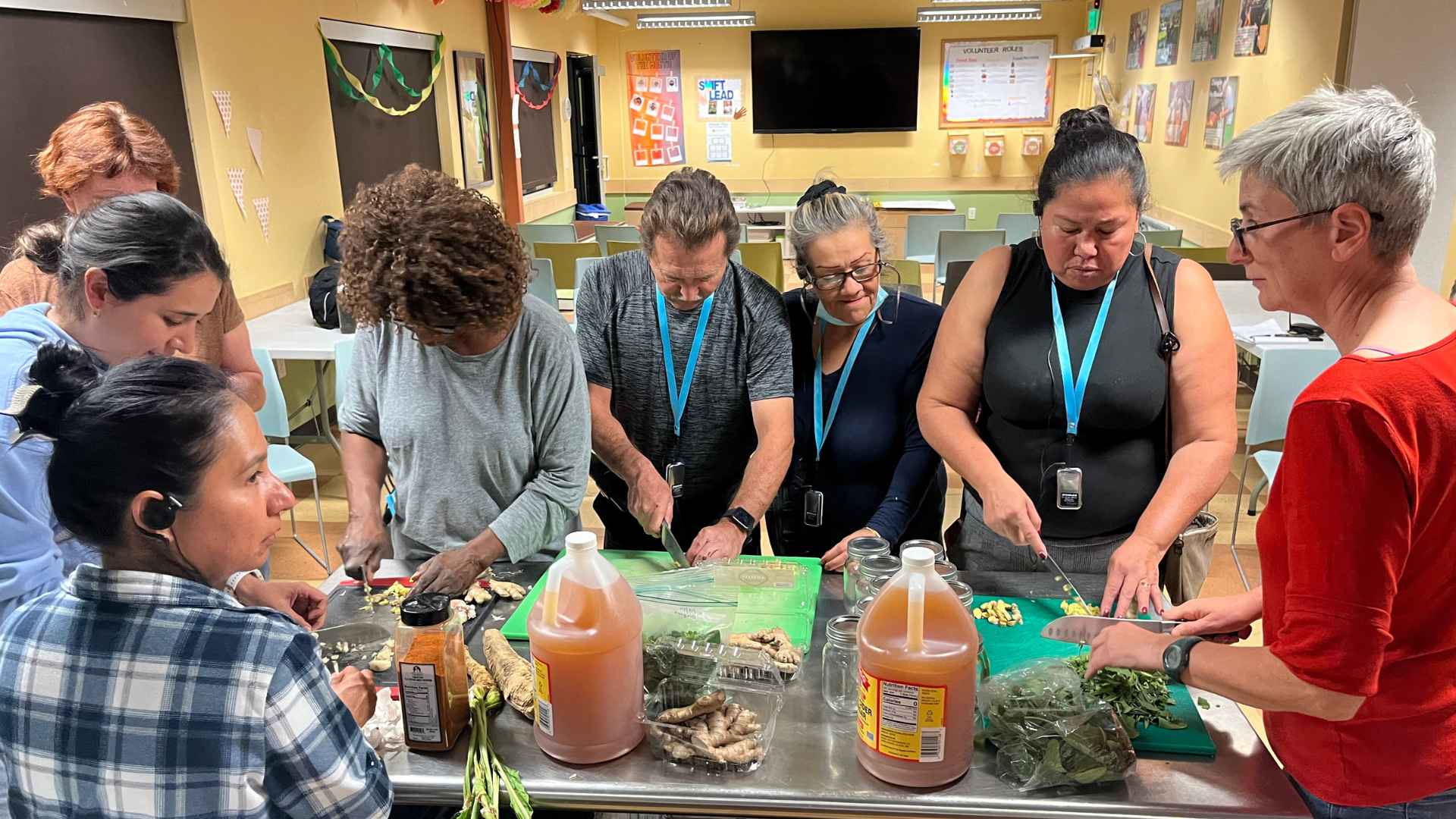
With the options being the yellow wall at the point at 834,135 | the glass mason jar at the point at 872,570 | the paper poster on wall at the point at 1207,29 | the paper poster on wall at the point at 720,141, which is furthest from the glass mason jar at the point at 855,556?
the paper poster on wall at the point at 720,141

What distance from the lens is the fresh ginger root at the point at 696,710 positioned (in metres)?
1.20

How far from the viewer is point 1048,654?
4.63ft

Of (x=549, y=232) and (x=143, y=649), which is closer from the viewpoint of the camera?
(x=143, y=649)

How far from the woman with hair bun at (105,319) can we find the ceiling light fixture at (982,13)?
837 centimetres

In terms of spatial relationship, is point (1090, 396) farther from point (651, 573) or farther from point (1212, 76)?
point (1212, 76)

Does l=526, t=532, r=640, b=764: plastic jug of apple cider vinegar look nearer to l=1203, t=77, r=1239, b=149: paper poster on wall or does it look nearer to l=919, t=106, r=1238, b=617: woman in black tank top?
l=919, t=106, r=1238, b=617: woman in black tank top

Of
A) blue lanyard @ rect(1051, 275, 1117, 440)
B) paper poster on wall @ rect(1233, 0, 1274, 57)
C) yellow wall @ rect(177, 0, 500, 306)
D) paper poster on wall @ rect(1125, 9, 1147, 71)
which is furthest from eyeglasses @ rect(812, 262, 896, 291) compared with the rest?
paper poster on wall @ rect(1125, 9, 1147, 71)

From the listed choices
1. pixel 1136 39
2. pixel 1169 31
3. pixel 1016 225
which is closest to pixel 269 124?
pixel 1016 225

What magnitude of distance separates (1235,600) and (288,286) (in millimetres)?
4860

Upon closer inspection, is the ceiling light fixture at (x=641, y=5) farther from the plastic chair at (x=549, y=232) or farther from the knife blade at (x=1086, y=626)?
the knife blade at (x=1086, y=626)

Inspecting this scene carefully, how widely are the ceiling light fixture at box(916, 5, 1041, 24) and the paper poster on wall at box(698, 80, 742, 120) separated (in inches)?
80.9

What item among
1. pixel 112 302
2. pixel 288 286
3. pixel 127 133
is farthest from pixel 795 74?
pixel 112 302

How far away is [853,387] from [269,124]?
159 inches

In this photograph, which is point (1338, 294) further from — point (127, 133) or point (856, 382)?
point (127, 133)
